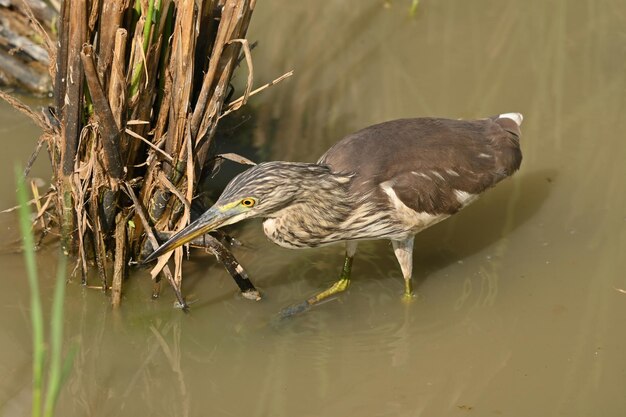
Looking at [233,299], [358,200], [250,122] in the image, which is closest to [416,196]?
[358,200]

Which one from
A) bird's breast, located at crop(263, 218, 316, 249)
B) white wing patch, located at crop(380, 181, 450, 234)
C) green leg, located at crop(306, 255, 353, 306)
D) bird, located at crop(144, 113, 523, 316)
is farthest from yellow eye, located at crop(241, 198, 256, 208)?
green leg, located at crop(306, 255, 353, 306)

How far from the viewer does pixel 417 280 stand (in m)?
6.00

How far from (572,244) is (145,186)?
9.11 feet

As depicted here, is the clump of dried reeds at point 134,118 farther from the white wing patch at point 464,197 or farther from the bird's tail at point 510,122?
the bird's tail at point 510,122

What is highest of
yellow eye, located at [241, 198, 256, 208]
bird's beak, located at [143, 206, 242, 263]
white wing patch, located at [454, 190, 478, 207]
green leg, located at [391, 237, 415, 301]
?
yellow eye, located at [241, 198, 256, 208]

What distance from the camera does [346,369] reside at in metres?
5.25

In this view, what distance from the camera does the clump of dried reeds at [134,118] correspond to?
4.87 m

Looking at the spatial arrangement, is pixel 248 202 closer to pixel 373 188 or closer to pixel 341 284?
pixel 373 188

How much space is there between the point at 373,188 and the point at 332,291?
77 centimetres

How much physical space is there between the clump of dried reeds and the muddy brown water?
1.21ft

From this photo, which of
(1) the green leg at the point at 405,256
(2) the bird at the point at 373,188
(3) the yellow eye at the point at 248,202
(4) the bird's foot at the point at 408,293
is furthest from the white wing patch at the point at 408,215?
(3) the yellow eye at the point at 248,202

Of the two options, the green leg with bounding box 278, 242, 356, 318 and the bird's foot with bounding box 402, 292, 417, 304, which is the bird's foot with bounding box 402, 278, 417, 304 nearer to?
the bird's foot with bounding box 402, 292, 417, 304

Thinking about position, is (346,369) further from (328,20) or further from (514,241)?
(328,20)

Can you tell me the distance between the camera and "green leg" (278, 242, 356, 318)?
18.5 feet
